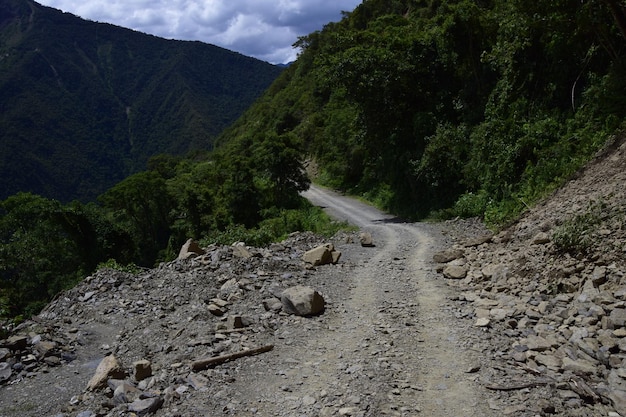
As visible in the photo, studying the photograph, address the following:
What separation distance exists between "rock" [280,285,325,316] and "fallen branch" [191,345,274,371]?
127 centimetres

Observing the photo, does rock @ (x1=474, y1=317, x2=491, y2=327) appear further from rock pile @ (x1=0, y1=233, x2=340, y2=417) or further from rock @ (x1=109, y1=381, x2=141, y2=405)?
rock @ (x1=109, y1=381, x2=141, y2=405)

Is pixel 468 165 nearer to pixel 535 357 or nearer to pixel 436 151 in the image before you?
pixel 436 151

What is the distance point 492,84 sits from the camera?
20750mm

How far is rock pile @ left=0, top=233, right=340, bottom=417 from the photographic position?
6.37 metres

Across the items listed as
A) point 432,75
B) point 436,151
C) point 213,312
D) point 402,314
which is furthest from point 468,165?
point 213,312

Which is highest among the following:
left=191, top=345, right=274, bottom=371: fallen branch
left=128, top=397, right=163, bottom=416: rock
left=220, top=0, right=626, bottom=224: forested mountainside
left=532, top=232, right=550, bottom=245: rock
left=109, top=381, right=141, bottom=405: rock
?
left=220, top=0, right=626, bottom=224: forested mountainside

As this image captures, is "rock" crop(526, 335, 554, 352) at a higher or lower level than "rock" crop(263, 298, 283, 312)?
Answer: higher

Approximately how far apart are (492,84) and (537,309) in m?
17.0

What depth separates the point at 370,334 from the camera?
6918 millimetres

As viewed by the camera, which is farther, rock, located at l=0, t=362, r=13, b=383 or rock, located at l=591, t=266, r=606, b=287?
rock, located at l=0, t=362, r=13, b=383

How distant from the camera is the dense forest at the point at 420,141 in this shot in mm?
13453

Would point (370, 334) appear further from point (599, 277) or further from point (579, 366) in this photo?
point (599, 277)

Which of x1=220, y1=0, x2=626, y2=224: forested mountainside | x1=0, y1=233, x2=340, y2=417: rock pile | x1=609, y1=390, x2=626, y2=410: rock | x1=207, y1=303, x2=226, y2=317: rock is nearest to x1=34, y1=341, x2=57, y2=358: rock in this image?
x1=0, y1=233, x2=340, y2=417: rock pile

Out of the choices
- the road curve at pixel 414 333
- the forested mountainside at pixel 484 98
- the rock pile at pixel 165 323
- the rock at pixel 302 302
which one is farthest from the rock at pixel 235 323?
the forested mountainside at pixel 484 98
